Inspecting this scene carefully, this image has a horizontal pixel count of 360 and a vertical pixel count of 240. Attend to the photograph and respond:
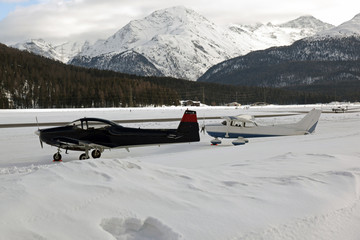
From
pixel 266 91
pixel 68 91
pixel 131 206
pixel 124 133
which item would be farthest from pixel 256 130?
pixel 266 91

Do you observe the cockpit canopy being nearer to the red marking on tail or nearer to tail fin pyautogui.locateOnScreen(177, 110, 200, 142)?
tail fin pyautogui.locateOnScreen(177, 110, 200, 142)

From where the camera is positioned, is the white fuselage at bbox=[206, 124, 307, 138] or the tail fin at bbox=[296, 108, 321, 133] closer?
the white fuselage at bbox=[206, 124, 307, 138]

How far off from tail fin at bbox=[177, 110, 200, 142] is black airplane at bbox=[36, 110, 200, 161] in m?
0.43

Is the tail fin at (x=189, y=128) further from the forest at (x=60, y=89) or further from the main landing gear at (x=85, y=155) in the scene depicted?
the forest at (x=60, y=89)

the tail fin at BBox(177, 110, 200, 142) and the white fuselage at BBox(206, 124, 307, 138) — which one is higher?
the tail fin at BBox(177, 110, 200, 142)

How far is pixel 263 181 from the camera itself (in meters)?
6.08

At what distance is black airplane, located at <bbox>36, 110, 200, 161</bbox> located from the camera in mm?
12453

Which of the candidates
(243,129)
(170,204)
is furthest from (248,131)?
(170,204)

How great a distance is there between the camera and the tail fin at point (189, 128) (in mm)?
14055

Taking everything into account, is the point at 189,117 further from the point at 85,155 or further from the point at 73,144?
the point at 73,144

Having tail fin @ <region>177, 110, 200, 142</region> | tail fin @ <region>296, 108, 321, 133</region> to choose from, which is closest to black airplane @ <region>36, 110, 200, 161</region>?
tail fin @ <region>177, 110, 200, 142</region>

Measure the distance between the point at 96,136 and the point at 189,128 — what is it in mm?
4159

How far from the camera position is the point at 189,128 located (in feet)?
46.5

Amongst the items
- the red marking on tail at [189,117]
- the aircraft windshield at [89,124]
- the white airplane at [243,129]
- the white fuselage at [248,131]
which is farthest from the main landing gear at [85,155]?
the white fuselage at [248,131]
